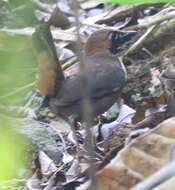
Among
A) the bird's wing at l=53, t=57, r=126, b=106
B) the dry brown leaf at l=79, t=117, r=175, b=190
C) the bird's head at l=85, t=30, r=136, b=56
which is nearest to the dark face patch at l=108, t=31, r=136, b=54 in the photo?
the bird's head at l=85, t=30, r=136, b=56

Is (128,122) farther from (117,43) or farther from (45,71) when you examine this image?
(117,43)

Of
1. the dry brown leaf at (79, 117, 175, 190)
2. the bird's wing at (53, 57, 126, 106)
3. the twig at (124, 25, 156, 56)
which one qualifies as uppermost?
the dry brown leaf at (79, 117, 175, 190)

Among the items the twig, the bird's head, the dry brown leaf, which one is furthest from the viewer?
the bird's head

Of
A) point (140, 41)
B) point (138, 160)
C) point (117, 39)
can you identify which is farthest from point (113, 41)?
point (138, 160)

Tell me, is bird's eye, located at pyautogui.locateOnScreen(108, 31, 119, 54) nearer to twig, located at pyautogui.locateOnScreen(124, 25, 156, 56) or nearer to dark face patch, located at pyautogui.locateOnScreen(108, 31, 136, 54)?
dark face patch, located at pyautogui.locateOnScreen(108, 31, 136, 54)

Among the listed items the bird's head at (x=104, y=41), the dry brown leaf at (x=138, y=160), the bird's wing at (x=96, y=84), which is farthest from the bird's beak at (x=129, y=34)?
the dry brown leaf at (x=138, y=160)

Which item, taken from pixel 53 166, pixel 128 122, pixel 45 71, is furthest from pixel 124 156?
pixel 45 71

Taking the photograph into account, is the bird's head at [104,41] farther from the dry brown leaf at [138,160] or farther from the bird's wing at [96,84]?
the dry brown leaf at [138,160]

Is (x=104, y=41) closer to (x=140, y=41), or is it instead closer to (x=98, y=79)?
(x=140, y=41)
